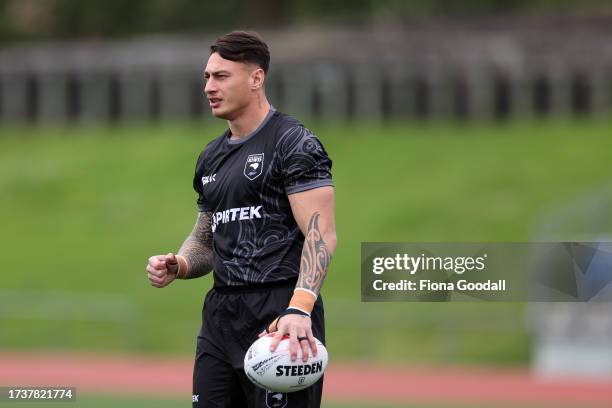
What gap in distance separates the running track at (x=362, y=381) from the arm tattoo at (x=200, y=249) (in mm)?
9600

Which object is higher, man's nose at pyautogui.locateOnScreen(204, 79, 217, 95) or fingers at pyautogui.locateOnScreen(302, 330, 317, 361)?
man's nose at pyautogui.locateOnScreen(204, 79, 217, 95)

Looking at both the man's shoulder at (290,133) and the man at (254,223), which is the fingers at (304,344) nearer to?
the man at (254,223)

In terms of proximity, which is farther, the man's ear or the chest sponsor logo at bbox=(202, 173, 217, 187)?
the chest sponsor logo at bbox=(202, 173, 217, 187)

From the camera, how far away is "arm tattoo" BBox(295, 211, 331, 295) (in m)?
6.04

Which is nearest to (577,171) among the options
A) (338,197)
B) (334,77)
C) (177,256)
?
(338,197)

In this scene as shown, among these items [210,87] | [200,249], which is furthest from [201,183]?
[210,87]

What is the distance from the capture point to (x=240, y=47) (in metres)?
6.31

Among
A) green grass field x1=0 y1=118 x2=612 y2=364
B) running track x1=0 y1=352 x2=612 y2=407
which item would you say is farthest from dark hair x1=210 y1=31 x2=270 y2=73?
green grass field x1=0 y1=118 x2=612 y2=364

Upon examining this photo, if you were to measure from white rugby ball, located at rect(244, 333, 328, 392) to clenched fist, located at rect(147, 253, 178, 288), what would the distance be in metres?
0.81

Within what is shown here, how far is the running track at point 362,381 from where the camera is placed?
55.8ft

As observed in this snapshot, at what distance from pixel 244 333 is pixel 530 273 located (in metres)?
8.67

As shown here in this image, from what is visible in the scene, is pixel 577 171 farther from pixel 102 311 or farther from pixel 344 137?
pixel 102 311

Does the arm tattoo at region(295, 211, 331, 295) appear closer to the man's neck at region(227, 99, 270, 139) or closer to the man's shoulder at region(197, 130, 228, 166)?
the man's neck at region(227, 99, 270, 139)

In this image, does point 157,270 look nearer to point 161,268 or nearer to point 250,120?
point 161,268
